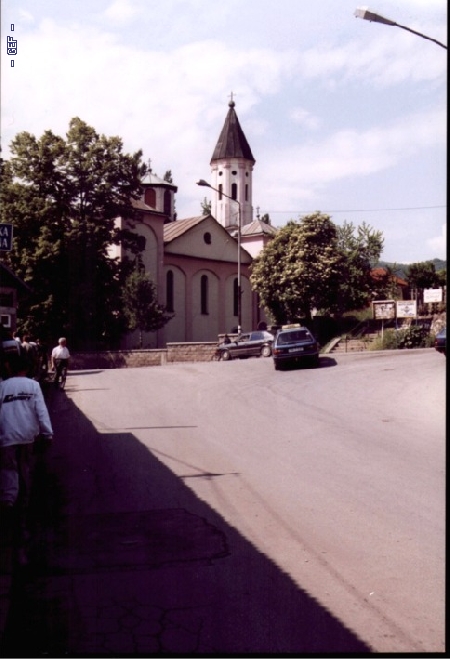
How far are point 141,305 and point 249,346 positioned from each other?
9.43m

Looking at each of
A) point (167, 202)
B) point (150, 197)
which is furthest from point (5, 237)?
point (167, 202)

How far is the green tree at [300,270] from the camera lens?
46.3m

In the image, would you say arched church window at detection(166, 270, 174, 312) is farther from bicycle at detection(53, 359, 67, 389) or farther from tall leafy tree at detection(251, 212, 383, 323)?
bicycle at detection(53, 359, 67, 389)

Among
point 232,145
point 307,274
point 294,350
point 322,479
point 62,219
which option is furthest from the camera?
point 232,145

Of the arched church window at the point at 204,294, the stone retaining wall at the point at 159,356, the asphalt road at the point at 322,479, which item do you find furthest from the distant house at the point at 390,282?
the asphalt road at the point at 322,479

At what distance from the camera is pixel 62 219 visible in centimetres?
1953

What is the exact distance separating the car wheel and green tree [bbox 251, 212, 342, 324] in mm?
12272

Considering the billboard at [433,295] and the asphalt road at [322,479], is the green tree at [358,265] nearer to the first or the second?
the billboard at [433,295]

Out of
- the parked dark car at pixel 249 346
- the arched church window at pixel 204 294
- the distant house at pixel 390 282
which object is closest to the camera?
the parked dark car at pixel 249 346

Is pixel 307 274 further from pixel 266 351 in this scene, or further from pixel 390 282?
pixel 266 351

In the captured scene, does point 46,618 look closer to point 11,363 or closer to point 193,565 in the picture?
point 193,565

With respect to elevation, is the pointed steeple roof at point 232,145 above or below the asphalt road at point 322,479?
above

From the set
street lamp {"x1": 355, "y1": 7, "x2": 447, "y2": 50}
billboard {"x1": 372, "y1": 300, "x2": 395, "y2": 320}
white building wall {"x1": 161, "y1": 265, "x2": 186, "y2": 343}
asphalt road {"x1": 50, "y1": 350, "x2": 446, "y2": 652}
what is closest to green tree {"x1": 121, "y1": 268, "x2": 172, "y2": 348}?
white building wall {"x1": 161, "y1": 265, "x2": 186, "y2": 343}

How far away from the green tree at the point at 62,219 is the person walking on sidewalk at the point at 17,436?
12477mm
